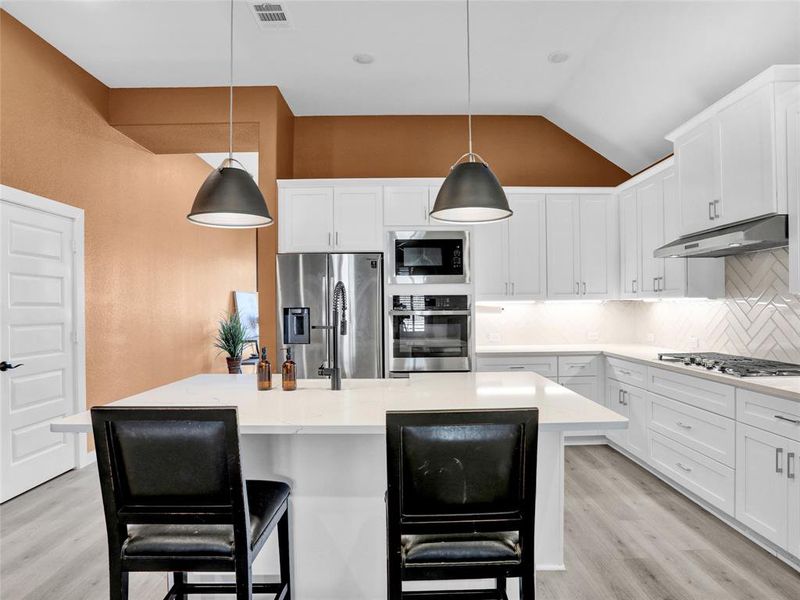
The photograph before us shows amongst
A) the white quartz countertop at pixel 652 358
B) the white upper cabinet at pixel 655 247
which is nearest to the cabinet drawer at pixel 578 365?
the white quartz countertop at pixel 652 358

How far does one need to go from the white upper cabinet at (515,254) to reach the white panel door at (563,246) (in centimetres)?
7

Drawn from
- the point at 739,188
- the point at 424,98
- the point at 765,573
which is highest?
the point at 424,98

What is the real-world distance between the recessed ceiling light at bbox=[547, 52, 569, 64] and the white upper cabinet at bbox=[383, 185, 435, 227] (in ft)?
4.60

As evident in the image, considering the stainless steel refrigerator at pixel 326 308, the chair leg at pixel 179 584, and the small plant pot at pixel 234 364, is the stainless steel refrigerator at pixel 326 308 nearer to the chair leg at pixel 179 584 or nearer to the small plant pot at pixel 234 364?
the chair leg at pixel 179 584

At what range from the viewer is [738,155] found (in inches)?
111

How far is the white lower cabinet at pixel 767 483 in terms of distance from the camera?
Result: 7.39ft

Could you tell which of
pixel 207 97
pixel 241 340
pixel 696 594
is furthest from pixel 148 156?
pixel 696 594

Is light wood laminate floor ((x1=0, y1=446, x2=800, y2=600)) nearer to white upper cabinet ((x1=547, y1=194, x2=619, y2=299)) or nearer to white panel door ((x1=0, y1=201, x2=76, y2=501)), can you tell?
white panel door ((x1=0, y1=201, x2=76, y2=501))

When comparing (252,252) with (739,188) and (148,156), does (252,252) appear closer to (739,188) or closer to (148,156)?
(148,156)

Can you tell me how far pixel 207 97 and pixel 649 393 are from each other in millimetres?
4368

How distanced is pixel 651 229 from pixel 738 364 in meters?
1.42

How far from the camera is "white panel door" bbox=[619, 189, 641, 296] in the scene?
4.18m

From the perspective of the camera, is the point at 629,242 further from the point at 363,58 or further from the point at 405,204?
the point at 363,58

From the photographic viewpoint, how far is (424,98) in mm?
4438
